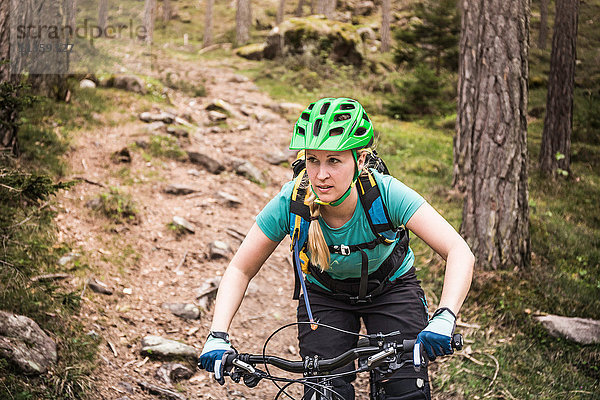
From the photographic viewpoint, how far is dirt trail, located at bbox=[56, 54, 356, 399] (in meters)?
5.05

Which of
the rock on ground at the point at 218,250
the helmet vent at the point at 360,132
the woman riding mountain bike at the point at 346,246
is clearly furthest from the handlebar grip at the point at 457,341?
the rock on ground at the point at 218,250

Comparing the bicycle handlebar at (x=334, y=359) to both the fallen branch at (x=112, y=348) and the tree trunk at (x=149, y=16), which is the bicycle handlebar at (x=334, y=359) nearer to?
the fallen branch at (x=112, y=348)

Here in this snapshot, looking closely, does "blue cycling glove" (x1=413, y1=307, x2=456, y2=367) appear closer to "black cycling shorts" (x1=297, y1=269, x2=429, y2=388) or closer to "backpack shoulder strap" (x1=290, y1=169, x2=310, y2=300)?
"black cycling shorts" (x1=297, y1=269, x2=429, y2=388)

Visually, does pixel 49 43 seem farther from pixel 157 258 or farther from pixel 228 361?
pixel 228 361

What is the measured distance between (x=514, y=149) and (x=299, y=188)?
13.6ft

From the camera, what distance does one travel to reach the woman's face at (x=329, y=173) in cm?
294

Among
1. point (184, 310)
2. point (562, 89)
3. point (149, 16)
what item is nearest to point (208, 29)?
point (149, 16)

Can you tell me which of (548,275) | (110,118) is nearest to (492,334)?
(548,275)

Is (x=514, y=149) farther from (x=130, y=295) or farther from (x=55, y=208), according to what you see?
(x=55, y=208)

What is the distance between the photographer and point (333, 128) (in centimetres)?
288

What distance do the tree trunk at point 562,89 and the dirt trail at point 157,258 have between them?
5786 millimetres

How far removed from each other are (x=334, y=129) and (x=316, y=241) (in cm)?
70

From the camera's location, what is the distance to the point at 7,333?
4.11 meters

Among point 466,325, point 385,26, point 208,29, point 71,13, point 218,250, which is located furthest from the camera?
point 208,29
